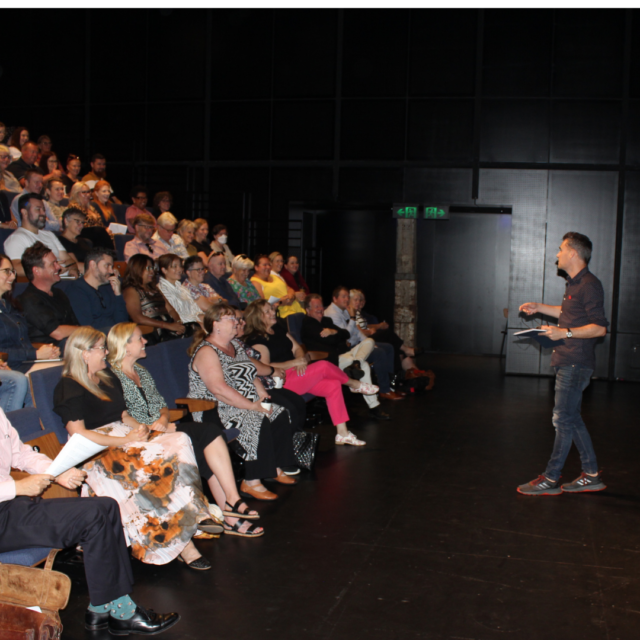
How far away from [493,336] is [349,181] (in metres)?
3.38

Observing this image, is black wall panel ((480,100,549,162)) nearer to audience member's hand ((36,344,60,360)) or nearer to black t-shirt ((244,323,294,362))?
black t-shirt ((244,323,294,362))

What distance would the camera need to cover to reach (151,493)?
9.07ft

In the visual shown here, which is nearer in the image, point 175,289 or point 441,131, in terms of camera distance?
point 175,289

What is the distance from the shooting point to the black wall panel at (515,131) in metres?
8.43

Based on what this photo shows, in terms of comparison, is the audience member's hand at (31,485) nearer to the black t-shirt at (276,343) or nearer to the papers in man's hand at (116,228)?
the black t-shirt at (276,343)

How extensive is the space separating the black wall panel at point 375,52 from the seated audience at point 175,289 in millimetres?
4604

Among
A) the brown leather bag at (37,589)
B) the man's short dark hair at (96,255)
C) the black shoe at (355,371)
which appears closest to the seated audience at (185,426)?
the brown leather bag at (37,589)

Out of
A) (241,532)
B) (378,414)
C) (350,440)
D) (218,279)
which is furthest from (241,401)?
(218,279)

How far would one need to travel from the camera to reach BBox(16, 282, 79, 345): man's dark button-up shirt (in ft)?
13.4

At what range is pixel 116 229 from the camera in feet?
22.7

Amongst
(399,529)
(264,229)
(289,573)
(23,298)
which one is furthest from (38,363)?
(264,229)

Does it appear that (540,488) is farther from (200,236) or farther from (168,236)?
(200,236)

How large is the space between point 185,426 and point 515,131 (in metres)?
6.78

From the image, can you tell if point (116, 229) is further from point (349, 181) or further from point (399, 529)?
point (399, 529)
